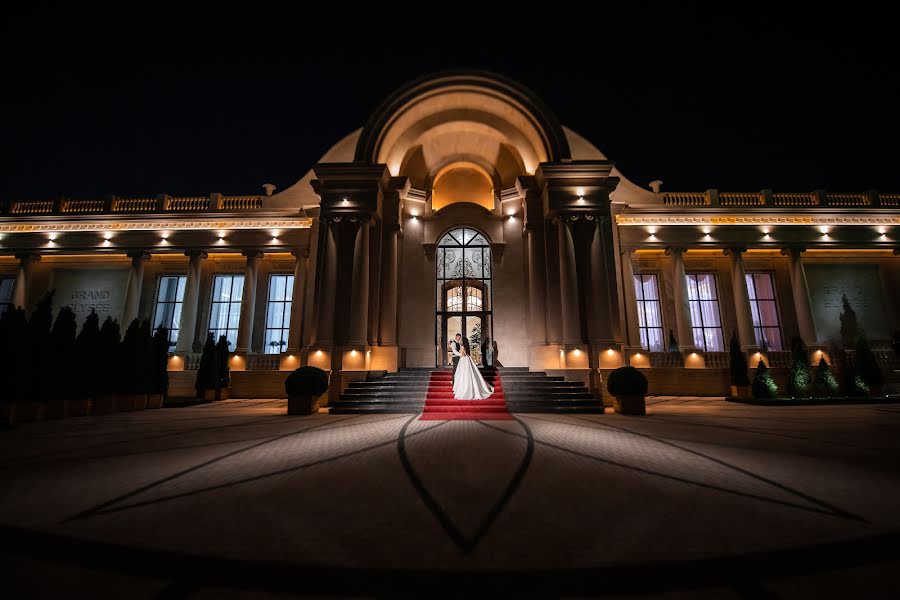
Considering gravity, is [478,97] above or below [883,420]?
above

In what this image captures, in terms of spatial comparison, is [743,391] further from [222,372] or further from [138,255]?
[138,255]

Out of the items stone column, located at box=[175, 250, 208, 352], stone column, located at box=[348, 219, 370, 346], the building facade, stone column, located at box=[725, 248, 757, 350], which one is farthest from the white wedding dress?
stone column, located at box=[175, 250, 208, 352]

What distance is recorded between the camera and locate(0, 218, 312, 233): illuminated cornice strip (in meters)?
17.7

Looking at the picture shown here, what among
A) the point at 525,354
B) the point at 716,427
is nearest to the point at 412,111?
the point at 525,354

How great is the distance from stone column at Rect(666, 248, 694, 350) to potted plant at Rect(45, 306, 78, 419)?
21.0 meters

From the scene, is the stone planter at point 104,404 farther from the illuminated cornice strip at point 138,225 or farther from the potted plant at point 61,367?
the illuminated cornice strip at point 138,225

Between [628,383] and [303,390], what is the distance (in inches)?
326

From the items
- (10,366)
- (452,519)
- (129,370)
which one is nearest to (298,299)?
(129,370)

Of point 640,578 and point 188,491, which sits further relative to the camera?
point 188,491

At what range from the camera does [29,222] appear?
18.1 meters

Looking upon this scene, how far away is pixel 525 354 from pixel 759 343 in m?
12.7

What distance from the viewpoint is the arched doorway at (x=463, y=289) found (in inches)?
601

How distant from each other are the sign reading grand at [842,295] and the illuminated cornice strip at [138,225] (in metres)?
25.3

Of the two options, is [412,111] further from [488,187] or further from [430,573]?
[430,573]
